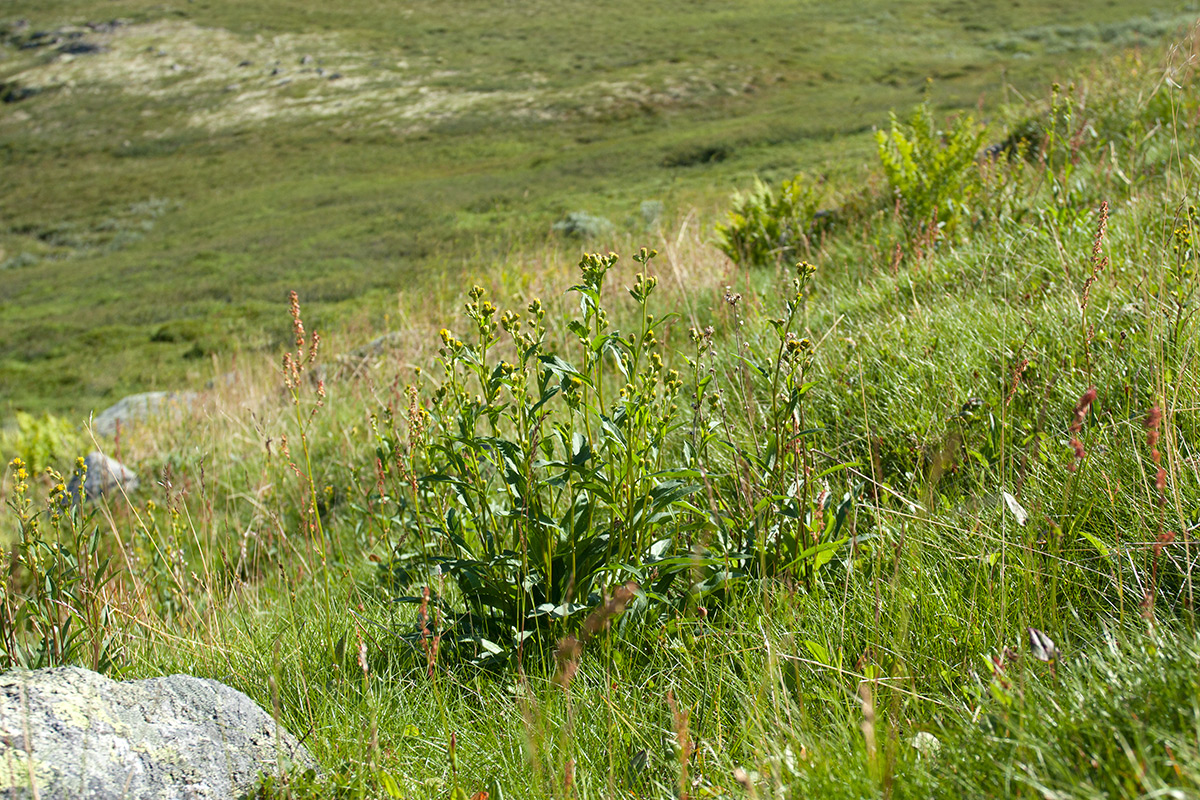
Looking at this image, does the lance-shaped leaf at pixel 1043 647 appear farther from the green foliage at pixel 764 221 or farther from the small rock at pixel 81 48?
the small rock at pixel 81 48

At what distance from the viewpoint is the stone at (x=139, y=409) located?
8.41 metres

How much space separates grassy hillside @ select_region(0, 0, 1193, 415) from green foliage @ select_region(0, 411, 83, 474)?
7.80 feet

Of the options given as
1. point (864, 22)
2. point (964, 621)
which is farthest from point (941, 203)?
point (864, 22)

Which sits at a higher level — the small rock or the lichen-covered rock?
the small rock

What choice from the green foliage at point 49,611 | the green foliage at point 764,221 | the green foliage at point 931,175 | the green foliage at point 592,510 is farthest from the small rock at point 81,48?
the green foliage at point 592,510

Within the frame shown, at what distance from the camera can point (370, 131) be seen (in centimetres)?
4450

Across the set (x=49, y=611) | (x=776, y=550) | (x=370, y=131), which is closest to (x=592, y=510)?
(x=776, y=550)

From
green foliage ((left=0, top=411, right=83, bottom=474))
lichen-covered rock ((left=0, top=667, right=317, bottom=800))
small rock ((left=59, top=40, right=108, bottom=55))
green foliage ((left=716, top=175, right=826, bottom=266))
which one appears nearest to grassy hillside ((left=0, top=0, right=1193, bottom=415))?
small rock ((left=59, top=40, right=108, bottom=55))

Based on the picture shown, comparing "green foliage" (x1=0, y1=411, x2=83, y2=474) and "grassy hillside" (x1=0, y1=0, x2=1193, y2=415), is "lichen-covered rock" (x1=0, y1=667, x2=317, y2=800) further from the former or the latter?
"green foliage" (x1=0, y1=411, x2=83, y2=474)

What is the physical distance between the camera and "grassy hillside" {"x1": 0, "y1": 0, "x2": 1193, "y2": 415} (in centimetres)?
1730

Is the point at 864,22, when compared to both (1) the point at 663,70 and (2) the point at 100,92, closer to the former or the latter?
(1) the point at 663,70

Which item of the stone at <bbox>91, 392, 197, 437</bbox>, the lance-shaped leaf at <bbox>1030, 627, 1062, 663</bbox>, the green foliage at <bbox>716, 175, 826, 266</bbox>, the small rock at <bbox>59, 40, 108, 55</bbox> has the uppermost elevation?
the small rock at <bbox>59, 40, 108, 55</bbox>

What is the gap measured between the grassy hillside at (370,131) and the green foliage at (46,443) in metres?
2.38

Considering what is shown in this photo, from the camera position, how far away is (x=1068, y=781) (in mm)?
1076
